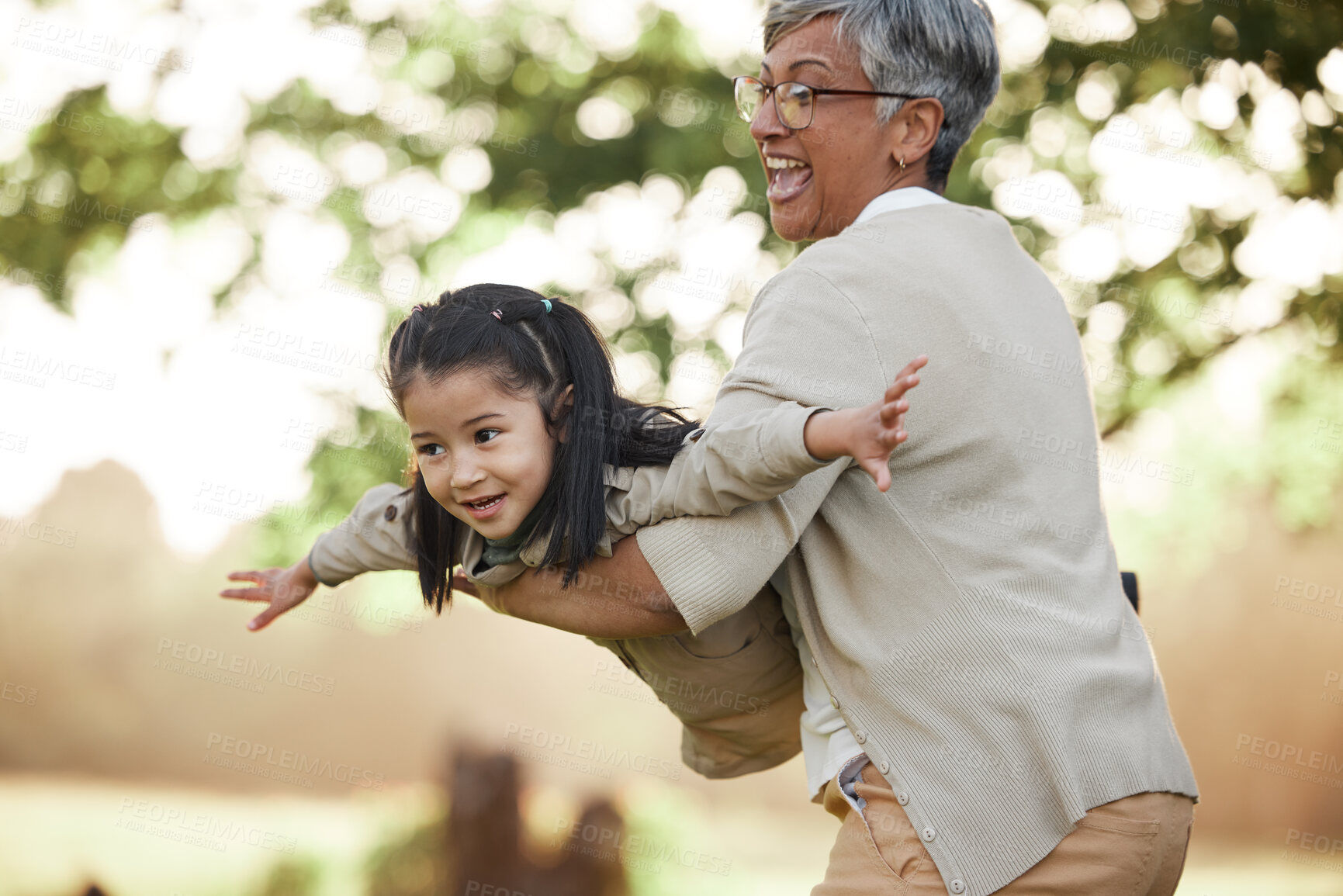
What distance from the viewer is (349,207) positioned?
518cm

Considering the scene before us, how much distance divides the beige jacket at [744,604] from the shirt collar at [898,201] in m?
0.49

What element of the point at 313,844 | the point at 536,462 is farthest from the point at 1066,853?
the point at 313,844

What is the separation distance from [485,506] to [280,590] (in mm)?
883

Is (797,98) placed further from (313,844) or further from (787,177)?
(313,844)

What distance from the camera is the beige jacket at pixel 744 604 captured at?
5.28ft

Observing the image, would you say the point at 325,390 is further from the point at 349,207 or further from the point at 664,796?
the point at 664,796

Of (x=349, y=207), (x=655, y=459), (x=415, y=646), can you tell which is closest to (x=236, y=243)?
(x=349, y=207)

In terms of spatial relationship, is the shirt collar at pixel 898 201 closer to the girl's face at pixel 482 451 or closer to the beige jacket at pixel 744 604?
the beige jacket at pixel 744 604

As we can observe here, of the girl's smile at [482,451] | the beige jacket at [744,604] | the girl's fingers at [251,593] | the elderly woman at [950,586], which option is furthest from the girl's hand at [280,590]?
the elderly woman at [950,586]

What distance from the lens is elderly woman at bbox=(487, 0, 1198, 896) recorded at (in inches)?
64.8

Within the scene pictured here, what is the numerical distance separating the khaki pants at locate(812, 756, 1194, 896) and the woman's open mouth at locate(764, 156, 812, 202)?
1.07 m

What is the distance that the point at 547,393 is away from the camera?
2.10m

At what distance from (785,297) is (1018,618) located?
0.60 meters

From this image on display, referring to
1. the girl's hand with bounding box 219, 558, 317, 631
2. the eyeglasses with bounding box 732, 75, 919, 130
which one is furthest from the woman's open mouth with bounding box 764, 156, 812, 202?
the girl's hand with bounding box 219, 558, 317, 631
